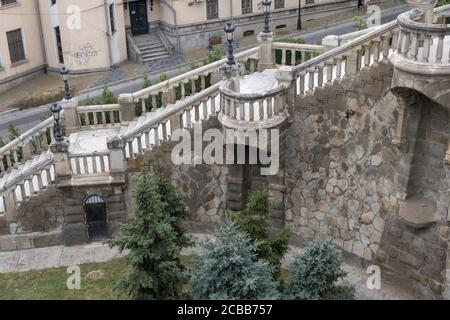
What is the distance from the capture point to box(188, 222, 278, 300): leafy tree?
631 inches

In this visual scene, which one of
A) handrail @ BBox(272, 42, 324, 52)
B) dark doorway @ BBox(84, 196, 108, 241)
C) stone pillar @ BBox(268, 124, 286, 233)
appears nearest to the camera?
stone pillar @ BBox(268, 124, 286, 233)

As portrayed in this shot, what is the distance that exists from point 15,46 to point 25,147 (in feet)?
69.9

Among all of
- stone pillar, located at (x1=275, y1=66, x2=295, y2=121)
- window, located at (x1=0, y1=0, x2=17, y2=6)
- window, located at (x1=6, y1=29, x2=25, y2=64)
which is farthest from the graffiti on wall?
stone pillar, located at (x1=275, y1=66, x2=295, y2=121)

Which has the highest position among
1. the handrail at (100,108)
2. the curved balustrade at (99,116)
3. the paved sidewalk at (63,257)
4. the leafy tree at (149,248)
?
the handrail at (100,108)

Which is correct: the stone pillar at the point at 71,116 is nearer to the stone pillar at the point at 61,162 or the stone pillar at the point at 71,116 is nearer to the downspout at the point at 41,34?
the stone pillar at the point at 61,162

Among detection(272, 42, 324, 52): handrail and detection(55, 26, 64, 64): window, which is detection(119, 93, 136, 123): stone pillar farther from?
detection(55, 26, 64, 64): window

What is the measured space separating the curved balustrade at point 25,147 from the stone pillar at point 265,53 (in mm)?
8612

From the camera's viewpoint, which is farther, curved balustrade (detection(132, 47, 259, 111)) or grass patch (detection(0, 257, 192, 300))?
curved balustrade (detection(132, 47, 259, 111))

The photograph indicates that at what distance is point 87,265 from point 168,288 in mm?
4984

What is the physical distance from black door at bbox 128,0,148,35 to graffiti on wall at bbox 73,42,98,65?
17.7 feet

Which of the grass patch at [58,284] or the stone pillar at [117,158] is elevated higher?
the stone pillar at [117,158]

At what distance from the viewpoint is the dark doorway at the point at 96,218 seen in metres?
23.0

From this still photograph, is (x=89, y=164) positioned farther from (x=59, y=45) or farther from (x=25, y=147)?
(x=59, y=45)

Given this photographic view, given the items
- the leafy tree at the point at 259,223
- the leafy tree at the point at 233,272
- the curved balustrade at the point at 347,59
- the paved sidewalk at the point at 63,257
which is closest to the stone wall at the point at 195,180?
the paved sidewalk at the point at 63,257
